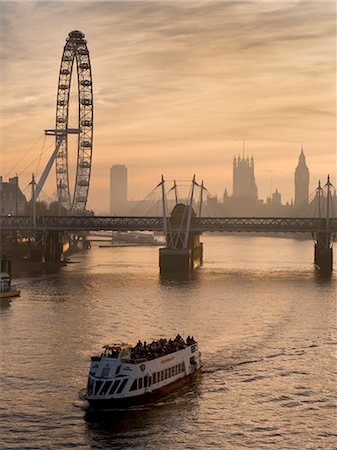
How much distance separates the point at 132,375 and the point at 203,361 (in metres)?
9.09

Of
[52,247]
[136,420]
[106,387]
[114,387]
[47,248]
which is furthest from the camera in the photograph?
[52,247]

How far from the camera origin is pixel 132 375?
1501 inches

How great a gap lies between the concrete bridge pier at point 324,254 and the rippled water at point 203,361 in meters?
21.8

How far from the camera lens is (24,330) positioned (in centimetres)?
5506

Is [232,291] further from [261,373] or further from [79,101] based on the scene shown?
[79,101]

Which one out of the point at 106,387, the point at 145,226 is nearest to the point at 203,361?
the point at 106,387

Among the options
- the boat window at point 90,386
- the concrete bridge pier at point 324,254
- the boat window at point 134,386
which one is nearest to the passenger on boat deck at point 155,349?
the boat window at point 134,386

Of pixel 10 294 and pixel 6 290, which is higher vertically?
pixel 6 290

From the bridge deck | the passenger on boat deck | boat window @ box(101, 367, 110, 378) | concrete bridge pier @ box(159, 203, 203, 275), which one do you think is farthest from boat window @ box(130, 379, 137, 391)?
the bridge deck

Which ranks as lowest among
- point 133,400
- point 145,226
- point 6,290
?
point 133,400

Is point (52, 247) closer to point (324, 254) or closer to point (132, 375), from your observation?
point (324, 254)

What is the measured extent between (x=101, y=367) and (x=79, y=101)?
95.6m

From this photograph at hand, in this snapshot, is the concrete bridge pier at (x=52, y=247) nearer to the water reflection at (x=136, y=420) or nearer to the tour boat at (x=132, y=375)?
the tour boat at (x=132, y=375)

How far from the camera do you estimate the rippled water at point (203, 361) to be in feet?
113
